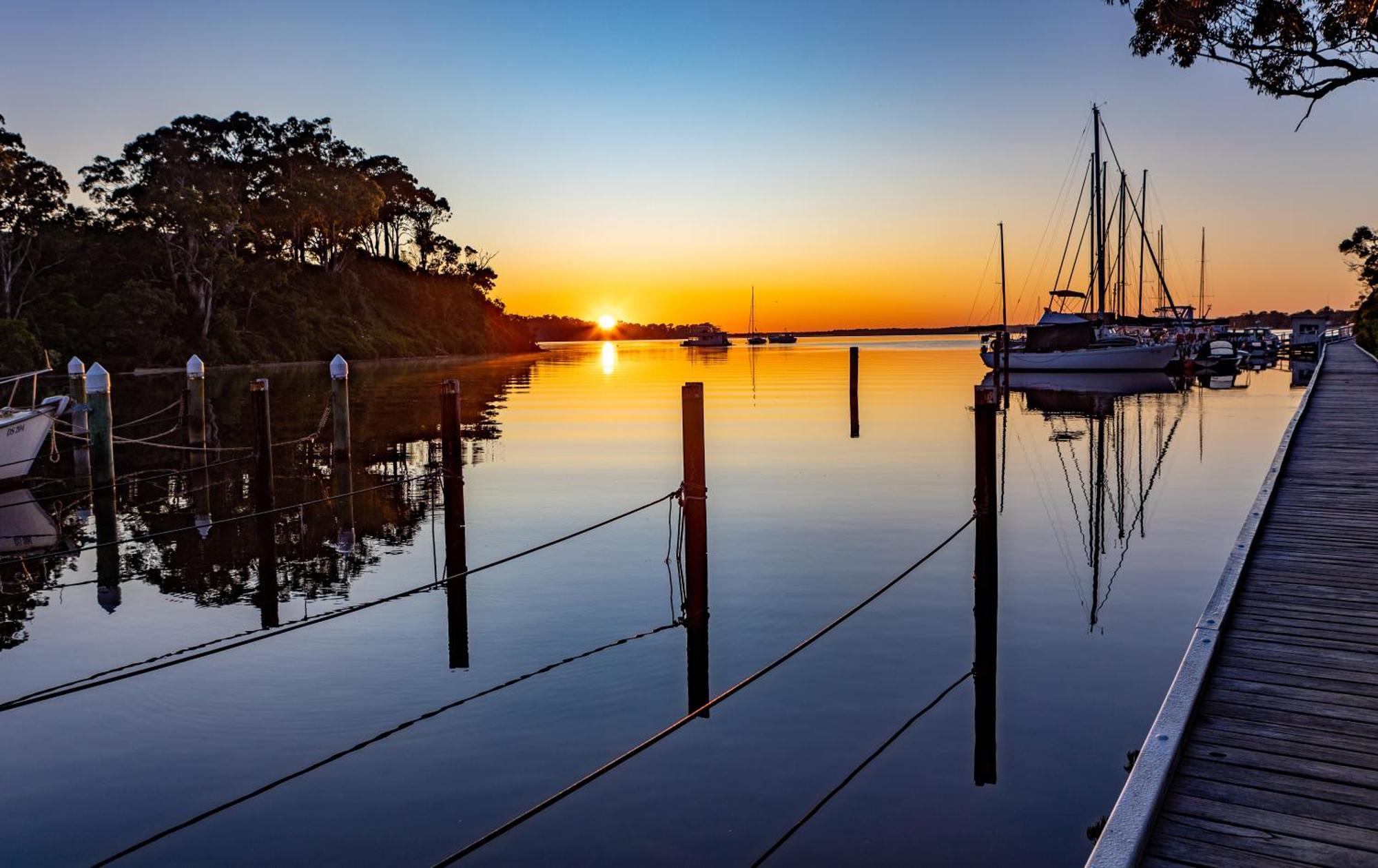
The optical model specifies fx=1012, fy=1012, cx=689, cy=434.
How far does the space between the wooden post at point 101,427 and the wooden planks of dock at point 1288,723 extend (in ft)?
57.8

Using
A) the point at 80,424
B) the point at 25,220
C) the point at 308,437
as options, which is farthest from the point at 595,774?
the point at 25,220

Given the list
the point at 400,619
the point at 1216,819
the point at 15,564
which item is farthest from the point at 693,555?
the point at 15,564

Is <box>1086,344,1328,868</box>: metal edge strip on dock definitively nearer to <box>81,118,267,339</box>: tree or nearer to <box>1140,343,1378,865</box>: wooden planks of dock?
<box>1140,343,1378,865</box>: wooden planks of dock

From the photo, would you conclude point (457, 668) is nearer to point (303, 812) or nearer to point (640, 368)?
point (303, 812)

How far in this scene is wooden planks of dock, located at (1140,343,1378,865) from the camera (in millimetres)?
4840

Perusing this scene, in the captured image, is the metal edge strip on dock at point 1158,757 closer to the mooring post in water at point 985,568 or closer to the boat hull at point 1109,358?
the mooring post in water at point 985,568

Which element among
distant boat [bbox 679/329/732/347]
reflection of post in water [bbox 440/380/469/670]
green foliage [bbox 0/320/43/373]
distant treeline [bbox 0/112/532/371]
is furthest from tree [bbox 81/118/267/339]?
distant boat [bbox 679/329/732/347]

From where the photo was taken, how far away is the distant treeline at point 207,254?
6494 cm

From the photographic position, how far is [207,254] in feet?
241

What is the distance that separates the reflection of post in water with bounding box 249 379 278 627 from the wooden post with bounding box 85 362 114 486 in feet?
12.9

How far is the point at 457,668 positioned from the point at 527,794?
115 inches

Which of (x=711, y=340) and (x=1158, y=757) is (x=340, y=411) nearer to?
(x=1158, y=757)

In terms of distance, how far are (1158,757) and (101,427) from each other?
A: 60.0 feet

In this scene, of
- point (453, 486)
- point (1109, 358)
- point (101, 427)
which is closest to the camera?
point (453, 486)
